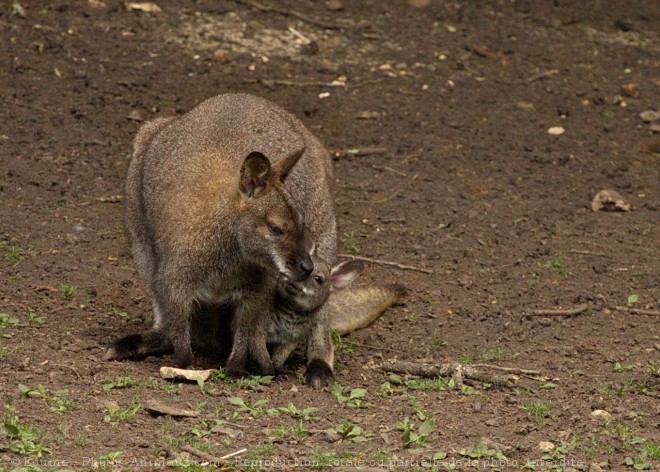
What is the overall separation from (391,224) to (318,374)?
2412 mm

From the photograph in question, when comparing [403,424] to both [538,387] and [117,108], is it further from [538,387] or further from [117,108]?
[117,108]

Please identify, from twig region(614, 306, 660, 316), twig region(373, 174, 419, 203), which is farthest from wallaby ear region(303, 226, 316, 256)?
twig region(373, 174, 419, 203)

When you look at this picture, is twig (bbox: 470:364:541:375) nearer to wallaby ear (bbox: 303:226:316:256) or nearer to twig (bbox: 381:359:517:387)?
twig (bbox: 381:359:517:387)

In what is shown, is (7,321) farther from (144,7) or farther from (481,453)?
(144,7)

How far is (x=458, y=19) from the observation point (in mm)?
11531

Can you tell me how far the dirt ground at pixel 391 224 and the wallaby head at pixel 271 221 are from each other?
2.24 ft

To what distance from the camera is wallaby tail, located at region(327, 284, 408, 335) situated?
7.17m

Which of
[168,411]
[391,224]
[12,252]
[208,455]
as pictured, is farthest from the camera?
[391,224]

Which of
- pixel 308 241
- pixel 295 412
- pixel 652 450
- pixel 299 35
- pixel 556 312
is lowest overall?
pixel 556 312

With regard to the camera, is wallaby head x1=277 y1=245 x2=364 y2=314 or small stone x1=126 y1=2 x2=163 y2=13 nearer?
wallaby head x1=277 y1=245 x2=364 y2=314

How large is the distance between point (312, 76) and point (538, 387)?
4.69 metres

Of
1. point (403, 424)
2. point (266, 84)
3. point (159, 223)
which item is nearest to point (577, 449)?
point (403, 424)

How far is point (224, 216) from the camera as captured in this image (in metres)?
6.09

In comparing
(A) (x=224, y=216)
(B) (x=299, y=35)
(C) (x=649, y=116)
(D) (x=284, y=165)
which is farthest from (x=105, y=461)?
(C) (x=649, y=116)
